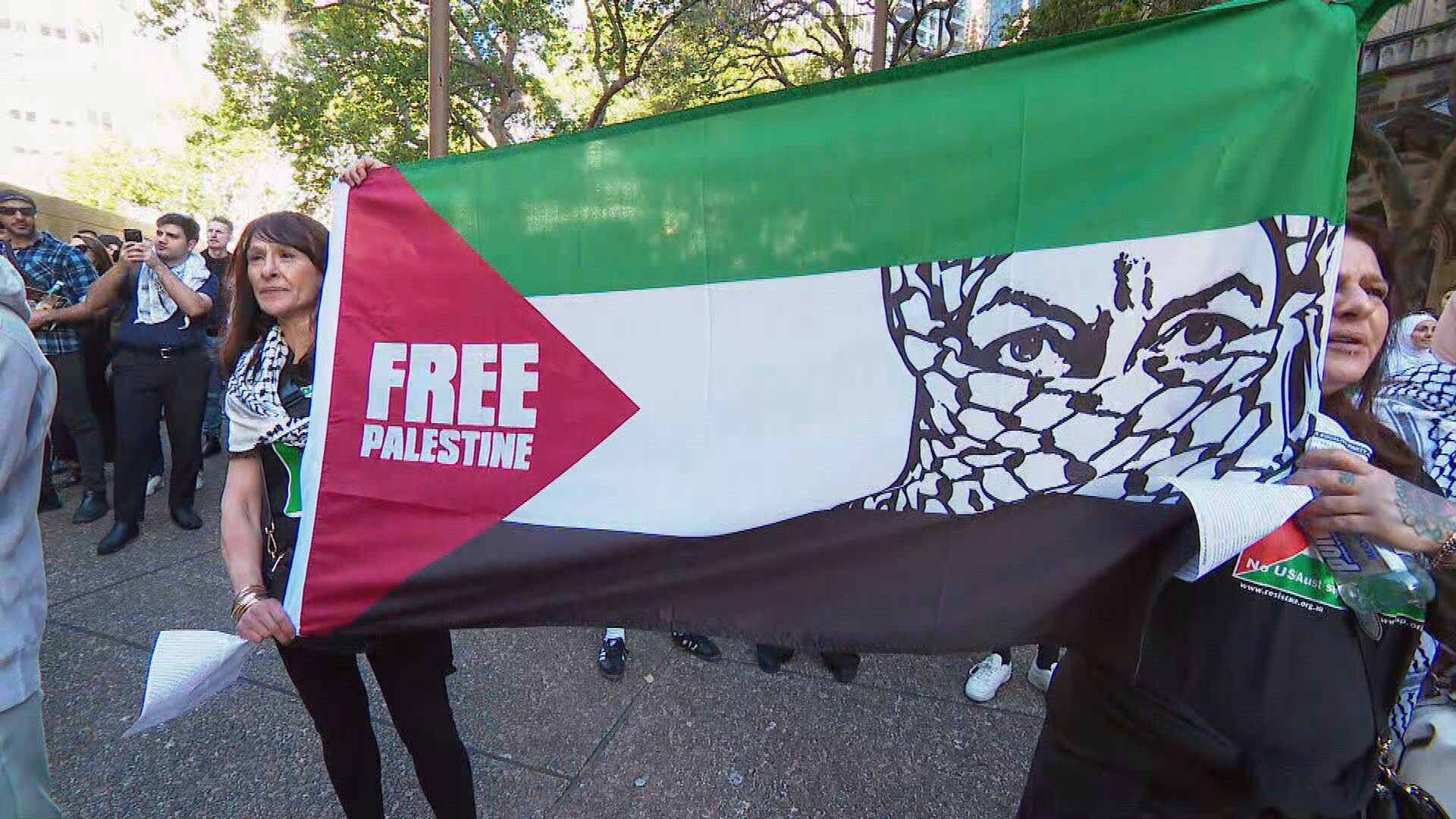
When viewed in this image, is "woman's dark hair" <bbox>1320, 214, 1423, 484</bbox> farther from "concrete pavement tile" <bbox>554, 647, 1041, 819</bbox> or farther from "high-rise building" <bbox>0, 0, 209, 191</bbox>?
"high-rise building" <bbox>0, 0, 209, 191</bbox>

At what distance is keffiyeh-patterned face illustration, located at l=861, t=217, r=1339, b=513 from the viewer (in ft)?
4.11

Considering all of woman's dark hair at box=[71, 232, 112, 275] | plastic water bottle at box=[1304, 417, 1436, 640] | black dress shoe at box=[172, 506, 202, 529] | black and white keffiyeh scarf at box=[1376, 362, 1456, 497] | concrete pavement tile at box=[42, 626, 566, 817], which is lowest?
concrete pavement tile at box=[42, 626, 566, 817]

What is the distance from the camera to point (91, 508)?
4.89 meters

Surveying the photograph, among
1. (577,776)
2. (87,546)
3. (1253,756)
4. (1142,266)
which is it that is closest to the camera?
(1253,756)

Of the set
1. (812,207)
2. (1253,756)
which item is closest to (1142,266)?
(812,207)

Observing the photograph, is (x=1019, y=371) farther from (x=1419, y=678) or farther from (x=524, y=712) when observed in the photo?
(x=524, y=712)

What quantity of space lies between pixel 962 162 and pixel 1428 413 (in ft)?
3.42

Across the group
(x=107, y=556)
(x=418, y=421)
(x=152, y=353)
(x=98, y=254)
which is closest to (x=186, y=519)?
(x=107, y=556)

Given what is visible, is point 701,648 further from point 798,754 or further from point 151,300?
point 151,300

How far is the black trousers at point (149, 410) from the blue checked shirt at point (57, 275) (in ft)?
2.13

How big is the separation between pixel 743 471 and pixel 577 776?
1.72m

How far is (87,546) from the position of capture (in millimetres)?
4484

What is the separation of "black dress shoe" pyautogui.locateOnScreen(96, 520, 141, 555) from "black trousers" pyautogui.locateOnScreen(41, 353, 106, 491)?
0.60 m

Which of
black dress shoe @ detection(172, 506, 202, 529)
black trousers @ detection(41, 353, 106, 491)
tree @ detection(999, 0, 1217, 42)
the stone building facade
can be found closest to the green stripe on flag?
black dress shoe @ detection(172, 506, 202, 529)
